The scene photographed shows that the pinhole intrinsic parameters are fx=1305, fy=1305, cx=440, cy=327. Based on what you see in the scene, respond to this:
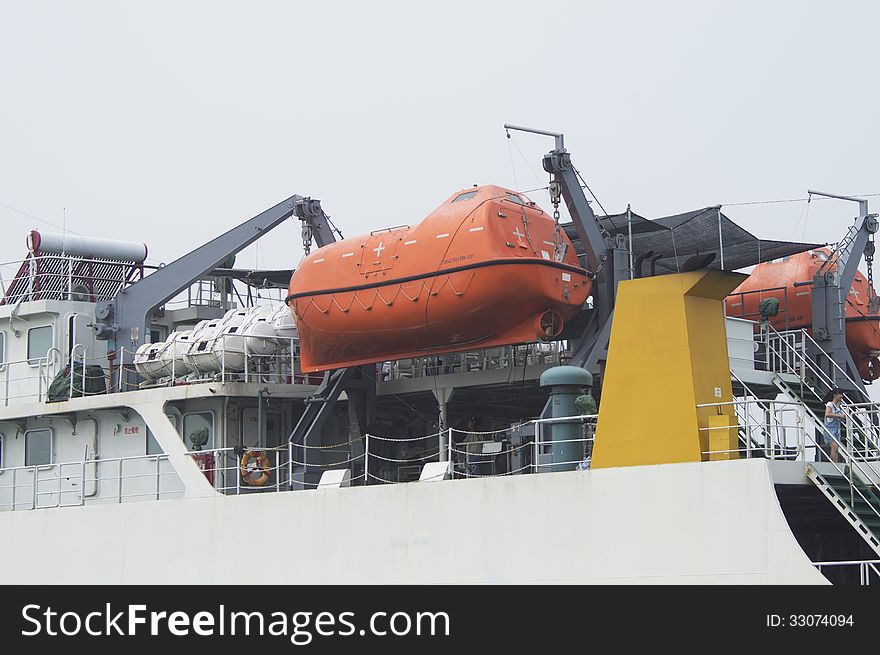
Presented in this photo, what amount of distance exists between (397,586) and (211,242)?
884cm

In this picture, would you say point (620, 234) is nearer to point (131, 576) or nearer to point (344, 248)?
point (344, 248)

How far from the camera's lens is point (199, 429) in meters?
20.4

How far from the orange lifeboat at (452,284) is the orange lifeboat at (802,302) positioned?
4.90 metres

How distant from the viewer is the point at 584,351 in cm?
1727

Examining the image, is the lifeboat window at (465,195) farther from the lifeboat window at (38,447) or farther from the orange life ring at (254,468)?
the lifeboat window at (38,447)

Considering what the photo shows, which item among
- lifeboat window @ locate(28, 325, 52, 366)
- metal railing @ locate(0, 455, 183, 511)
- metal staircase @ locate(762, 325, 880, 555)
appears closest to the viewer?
metal staircase @ locate(762, 325, 880, 555)

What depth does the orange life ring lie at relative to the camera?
18.6 metres

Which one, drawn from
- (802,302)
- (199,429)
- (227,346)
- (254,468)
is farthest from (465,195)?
(802,302)

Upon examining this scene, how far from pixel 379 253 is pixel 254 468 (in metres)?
3.58

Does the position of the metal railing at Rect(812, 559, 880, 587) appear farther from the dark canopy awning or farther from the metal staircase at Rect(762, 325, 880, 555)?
the dark canopy awning

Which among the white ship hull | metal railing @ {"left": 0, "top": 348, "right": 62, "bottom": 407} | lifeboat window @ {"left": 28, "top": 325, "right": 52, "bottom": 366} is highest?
lifeboat window @ {"left": 28, "top": 325, "right": 52, "bottom": 366}

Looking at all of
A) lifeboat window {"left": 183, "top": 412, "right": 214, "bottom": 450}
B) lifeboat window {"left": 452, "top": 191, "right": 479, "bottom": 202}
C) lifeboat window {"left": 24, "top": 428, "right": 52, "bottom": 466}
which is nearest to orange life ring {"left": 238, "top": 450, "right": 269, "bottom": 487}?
lifeboat window {"left": 183, "top": 412, "right": 214, "bottom": 450}

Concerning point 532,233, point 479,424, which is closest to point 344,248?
point 532,233

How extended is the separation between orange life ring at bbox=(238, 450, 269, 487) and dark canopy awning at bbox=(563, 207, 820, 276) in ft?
18.8
